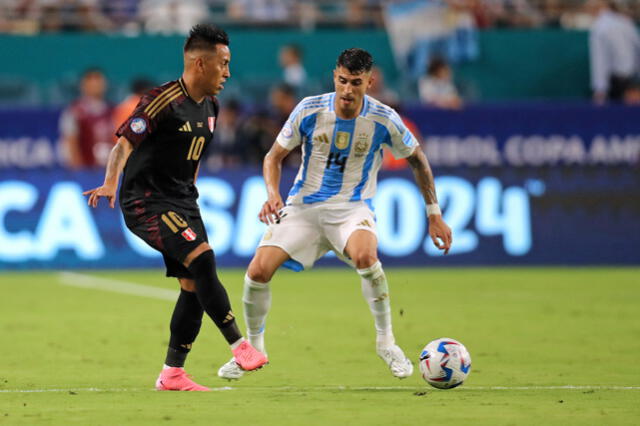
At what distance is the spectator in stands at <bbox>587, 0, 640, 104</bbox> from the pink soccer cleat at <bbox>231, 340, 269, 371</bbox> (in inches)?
517

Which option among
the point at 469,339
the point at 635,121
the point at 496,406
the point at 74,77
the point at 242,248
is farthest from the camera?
the point at 74,77

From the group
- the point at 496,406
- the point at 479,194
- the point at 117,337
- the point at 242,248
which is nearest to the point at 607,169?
the point at 479,194

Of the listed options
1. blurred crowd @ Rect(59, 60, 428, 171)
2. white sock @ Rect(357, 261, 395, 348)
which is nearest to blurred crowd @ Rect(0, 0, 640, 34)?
blurred crowd @ Rect(59, 60, 428, 171)

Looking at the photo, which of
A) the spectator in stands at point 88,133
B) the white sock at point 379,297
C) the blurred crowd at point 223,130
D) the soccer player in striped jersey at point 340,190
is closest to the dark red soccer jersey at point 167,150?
the soccer player in striped jersey at point 340,190

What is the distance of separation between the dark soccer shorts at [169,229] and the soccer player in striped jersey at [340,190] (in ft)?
2.45

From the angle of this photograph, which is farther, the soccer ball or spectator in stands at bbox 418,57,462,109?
spectator in stands at bbox 418,57,462,109

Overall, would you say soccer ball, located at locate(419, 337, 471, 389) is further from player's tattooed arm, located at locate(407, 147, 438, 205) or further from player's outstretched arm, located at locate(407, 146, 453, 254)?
player's tattooed arm, located at locate(407, 147, 438, 205)

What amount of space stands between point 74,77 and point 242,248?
5.52 m

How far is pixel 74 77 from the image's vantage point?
19500 millimetres

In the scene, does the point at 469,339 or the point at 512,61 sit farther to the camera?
the point at 512,61

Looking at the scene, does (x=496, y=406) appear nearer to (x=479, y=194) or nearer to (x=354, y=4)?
(x=479, y=194)

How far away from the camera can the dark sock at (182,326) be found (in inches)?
290

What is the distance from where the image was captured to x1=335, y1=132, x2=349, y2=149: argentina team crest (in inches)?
319

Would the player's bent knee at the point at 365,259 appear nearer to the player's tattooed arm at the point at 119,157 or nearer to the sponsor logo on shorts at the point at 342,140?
the sponsor logo on shorts at the point at 342,140
